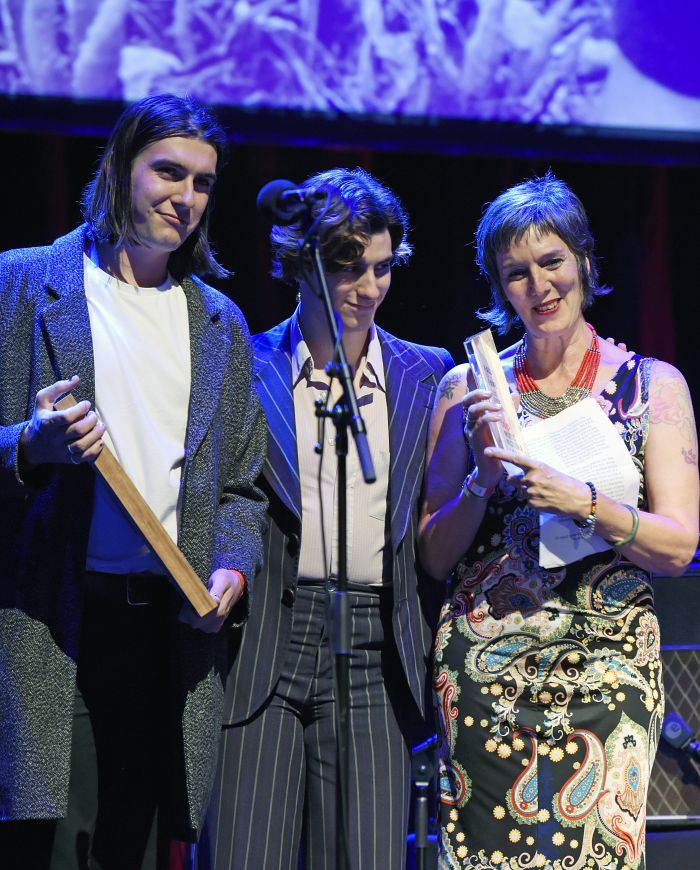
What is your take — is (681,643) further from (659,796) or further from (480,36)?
(480,36)

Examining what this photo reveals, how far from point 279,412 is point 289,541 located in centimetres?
29

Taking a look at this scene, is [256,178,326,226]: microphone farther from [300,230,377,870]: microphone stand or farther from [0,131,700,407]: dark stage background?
[0,131,700,407]: dark stage background

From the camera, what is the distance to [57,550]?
2008 mm

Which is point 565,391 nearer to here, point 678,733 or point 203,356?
point 203,356

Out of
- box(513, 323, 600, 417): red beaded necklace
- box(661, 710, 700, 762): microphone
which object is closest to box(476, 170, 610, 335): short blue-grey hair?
box(513, 323, 600, 417): red beaded necklace

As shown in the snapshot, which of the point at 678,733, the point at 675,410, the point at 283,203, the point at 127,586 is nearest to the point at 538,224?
the point at 675,410

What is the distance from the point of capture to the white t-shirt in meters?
2.05

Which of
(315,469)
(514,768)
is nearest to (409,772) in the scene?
(514,768)

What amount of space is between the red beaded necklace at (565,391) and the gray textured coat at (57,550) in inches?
27.5

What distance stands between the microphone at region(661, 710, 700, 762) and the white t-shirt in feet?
5.02

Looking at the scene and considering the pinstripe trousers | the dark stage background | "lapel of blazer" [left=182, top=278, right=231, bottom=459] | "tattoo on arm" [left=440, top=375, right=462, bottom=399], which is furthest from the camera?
the dark stage background

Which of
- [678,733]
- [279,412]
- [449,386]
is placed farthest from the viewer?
[678,733]

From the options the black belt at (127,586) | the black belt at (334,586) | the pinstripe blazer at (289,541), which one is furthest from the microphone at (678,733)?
the black belt at (127,586)

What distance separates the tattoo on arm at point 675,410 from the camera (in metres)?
2.33
